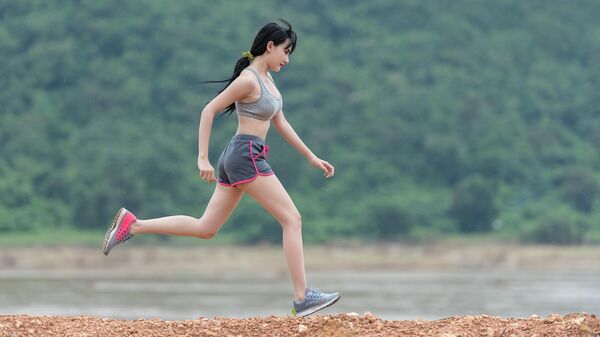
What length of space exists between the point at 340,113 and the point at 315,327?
47603 millimetres

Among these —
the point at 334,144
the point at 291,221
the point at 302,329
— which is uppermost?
the point at 334,144

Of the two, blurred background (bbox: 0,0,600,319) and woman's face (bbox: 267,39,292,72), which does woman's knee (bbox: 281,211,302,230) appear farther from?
blurred background (bbox: 0,0,600,319)

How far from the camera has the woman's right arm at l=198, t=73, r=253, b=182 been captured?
6.59 meters

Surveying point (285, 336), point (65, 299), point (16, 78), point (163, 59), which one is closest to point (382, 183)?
point (163, 59)

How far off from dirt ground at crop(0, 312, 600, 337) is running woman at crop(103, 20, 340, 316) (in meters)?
0.28

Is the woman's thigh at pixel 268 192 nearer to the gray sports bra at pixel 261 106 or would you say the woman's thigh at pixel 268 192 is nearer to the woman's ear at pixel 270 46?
the gray sports bra at pixel 261 106

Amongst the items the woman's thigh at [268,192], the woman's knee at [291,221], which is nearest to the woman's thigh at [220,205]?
the woman's thigh at [268,192]

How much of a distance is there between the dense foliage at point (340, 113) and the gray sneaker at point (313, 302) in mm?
37061

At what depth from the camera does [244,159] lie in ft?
22.2

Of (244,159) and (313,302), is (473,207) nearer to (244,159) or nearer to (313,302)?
(313,302)

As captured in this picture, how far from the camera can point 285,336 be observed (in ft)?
21.4

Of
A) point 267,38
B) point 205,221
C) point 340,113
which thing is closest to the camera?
point 267,38

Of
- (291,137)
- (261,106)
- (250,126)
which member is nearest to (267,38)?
(261,106)

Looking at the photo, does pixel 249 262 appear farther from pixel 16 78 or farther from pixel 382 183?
pixel 16 78
